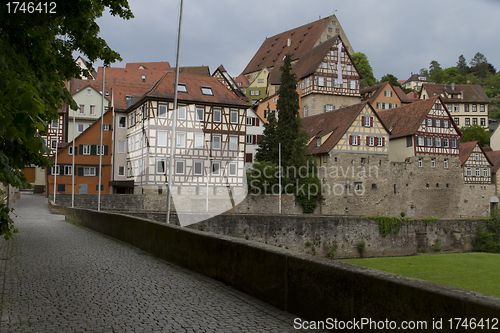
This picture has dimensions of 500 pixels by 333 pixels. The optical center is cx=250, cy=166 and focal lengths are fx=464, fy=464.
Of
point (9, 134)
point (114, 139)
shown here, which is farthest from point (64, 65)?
point (114, 139)

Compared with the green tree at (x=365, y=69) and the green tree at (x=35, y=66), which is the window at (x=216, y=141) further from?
the green tree at (x=365, y=69)

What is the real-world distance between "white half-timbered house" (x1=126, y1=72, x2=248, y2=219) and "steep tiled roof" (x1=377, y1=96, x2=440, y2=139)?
62.1ft

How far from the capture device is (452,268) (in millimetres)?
28469

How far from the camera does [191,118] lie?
132 feet

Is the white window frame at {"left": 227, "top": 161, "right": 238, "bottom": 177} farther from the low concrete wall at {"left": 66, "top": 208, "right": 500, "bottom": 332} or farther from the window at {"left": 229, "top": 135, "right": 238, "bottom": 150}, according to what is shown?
the low concrete wall at {"left": 66, "top": 208, "right": 500, "bottom": 332}

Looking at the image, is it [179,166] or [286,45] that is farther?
[286,45]


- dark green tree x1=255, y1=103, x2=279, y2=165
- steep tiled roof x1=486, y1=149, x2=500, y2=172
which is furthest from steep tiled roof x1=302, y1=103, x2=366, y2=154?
steep tiled roof x1=486, y1=149, x2=500, y2=172

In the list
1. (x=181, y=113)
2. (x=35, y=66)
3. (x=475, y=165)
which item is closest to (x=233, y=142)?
(x=181, y=113)

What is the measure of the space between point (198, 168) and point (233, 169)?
3395 mm

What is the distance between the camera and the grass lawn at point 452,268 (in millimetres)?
23930

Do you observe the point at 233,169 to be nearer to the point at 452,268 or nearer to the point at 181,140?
the point at 181,140

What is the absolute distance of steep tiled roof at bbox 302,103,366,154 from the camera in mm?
46469

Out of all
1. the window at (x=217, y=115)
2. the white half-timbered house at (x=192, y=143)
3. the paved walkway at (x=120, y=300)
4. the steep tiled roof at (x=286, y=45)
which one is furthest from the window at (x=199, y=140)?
the steep tiled roof at (x=286, y=45)

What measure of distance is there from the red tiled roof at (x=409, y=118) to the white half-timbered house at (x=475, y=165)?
452 centimetres
